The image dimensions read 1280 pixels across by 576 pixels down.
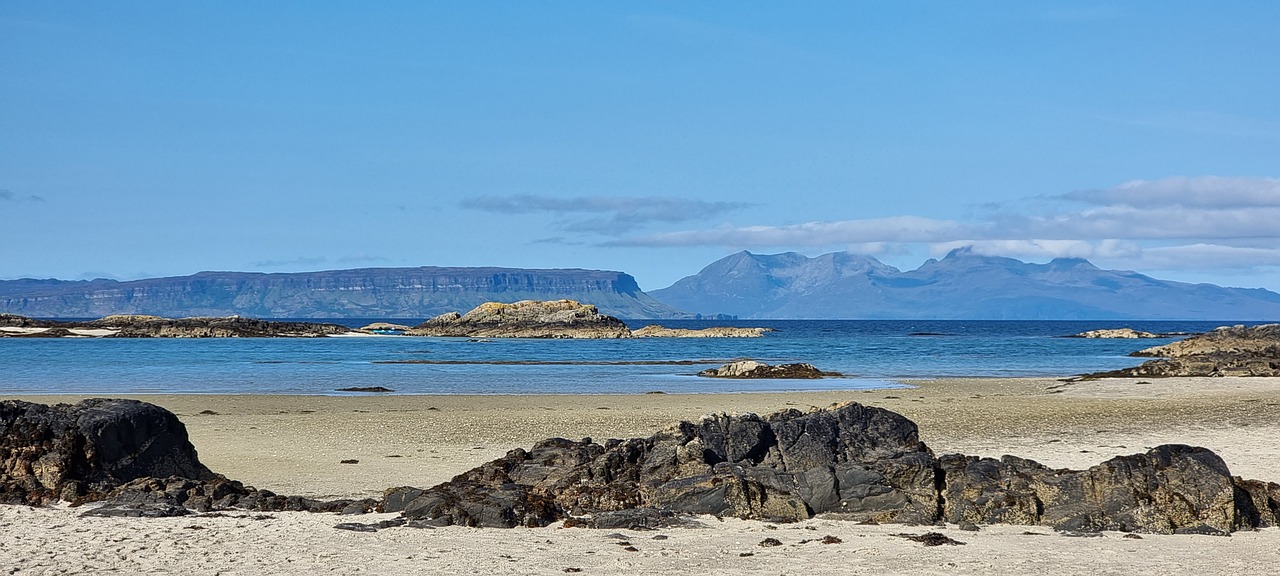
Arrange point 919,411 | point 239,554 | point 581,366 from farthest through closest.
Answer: point 581,366 → point 919,411 → point 239,554

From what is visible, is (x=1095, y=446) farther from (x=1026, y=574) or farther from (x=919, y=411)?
(x=1026, y=574)

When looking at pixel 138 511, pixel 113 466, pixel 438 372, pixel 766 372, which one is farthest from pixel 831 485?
pixel 438 372

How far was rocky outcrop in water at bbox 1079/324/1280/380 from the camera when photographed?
153 ft

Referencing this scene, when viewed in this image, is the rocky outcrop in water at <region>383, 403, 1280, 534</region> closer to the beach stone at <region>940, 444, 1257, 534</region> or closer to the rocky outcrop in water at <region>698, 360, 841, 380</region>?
the beach stone at <region>940, 444, 1257, 534</region>

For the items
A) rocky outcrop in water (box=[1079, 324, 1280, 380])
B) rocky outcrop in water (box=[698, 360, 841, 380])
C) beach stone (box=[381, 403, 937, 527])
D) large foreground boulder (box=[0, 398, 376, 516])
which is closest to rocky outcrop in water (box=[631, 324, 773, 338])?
rocky outcrop in water (box=[1079, 324, 1280, 380])

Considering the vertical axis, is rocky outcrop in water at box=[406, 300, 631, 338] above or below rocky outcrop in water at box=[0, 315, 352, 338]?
above

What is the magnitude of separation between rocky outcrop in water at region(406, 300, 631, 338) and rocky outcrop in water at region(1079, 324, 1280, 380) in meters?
77.6

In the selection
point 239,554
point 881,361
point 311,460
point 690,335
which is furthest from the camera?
point 690,335

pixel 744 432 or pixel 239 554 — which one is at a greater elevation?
pixel 744 432

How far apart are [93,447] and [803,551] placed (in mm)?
8854

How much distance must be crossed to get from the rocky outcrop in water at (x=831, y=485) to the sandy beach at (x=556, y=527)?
0.38 metres

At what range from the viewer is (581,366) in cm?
6178

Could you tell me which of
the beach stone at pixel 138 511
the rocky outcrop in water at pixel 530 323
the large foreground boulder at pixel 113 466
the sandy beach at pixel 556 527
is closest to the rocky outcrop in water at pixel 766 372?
the sandy beach at pixel 556 527

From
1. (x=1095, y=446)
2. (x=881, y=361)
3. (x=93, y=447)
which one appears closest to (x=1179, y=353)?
(x=881, y=361)
